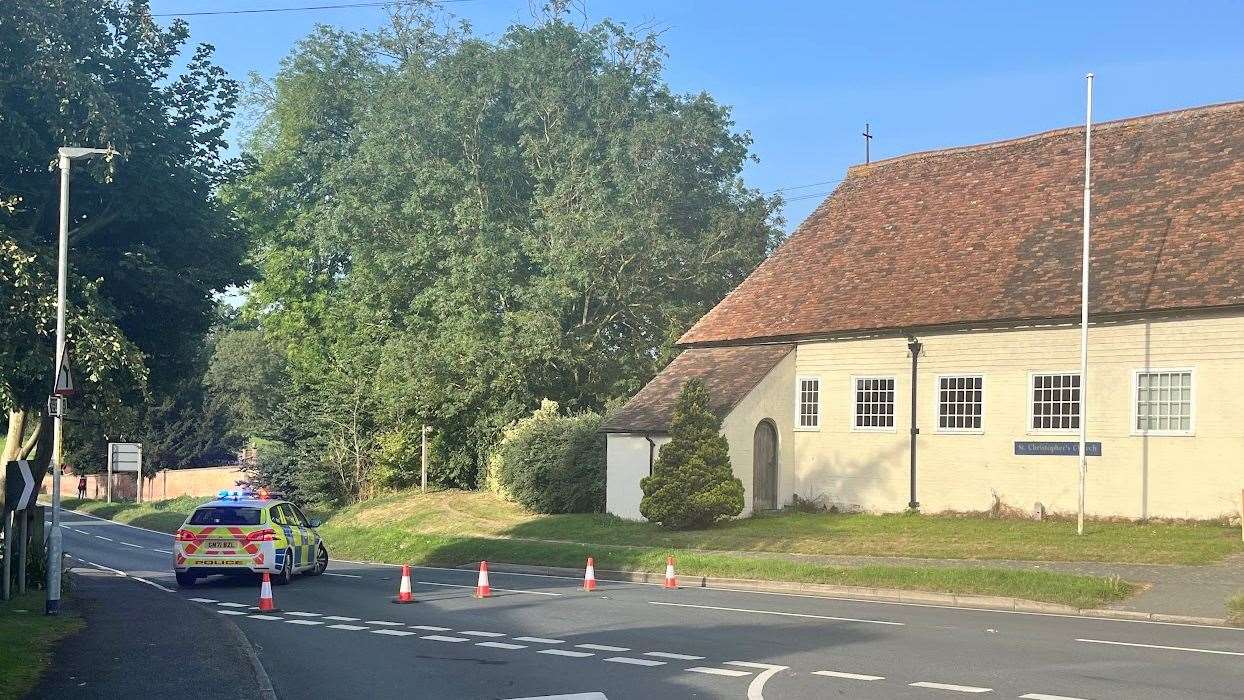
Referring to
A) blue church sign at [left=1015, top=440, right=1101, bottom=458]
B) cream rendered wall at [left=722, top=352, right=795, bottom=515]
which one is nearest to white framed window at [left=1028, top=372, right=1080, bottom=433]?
blue church sign at [left=1015, top=440, right=1101, bottom=458]

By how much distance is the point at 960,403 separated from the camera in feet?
106

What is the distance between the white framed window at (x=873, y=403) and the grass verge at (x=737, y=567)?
7902mm

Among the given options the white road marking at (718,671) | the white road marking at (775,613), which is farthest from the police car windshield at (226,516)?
the white road marking at (718,671)

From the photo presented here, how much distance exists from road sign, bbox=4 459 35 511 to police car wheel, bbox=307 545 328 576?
9255 mm

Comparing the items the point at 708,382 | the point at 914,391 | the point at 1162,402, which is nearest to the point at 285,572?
the point at 708,382

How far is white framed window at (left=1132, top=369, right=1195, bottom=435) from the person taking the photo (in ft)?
93.0

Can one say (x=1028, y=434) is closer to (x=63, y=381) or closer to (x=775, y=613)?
(x=775, y=613)

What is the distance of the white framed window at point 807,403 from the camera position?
35.8 m

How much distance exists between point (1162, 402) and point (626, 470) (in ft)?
46.4

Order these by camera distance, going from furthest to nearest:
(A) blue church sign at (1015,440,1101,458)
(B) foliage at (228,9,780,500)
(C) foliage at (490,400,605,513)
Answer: (B) foliage at (228,9,780,500) < (C) foliage at (490,400,605,513) < (A) blue church sign at (1015,440,1101,458)

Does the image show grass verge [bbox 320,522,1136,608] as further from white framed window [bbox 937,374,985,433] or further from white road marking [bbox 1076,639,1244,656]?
white framed window [bbox 937,374,985,433]

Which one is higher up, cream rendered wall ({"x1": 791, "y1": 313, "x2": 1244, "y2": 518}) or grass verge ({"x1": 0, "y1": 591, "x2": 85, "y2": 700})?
cream rendered wall ({"x1": 791, "y1": 313, "x2": 1244, "y2": 518})

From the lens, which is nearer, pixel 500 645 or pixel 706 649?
pixel 706 649

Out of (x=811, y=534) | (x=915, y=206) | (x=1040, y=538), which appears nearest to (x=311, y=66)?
(x=915, y=206)
